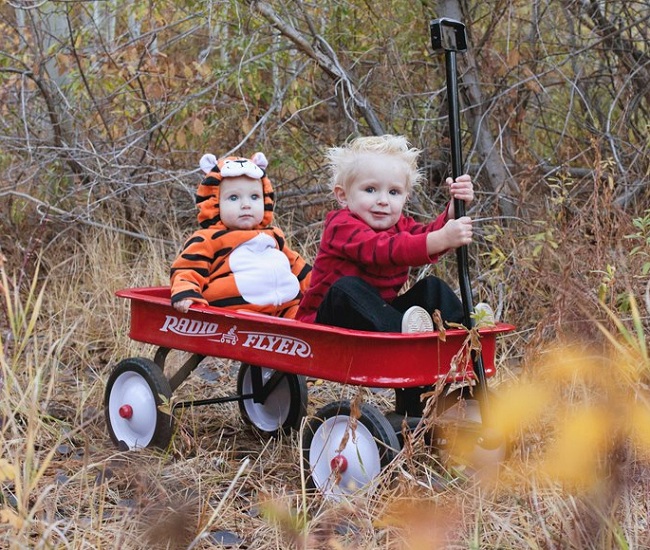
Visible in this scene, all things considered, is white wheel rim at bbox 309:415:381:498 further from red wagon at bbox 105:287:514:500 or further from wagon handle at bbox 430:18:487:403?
wagon handle at bbox 430:18:487:403

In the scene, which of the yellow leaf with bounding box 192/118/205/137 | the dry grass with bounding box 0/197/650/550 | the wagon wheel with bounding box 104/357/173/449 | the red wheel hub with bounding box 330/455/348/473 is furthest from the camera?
the yellow leaf with bounding box 192/118/205/137

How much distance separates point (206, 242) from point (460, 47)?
4.36ft

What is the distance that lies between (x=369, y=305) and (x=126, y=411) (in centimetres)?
120

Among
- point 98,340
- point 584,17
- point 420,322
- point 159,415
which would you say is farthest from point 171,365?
point 584,17

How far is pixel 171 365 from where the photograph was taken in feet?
16.7

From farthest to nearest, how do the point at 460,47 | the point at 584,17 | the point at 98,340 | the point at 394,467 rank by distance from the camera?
the point at 584,17, the point at 98,340, the point at 460,47, the point at 394,467

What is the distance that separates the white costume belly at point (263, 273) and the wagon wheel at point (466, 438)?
2.90ft

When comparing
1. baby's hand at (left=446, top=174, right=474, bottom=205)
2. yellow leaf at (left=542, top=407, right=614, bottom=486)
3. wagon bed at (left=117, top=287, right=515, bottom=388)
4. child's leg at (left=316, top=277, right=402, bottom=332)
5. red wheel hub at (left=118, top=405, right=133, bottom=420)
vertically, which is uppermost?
baby's hand at (left=446, top=174, right=474, bottom=205)

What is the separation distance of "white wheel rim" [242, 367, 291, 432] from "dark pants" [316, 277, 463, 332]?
810 millimetres

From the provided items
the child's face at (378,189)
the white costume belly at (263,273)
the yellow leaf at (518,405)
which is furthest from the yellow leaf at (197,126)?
the yellow leaf at (518,405)

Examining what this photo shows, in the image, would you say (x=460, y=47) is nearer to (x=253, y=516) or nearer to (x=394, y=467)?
(x=394, y=467)

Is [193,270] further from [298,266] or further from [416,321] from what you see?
[416,321]

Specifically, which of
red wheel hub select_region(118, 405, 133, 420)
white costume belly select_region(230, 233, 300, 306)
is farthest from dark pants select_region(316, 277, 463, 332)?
red wheel hub select_region(118, 405, 133, 420)

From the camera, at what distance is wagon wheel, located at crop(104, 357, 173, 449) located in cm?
382
